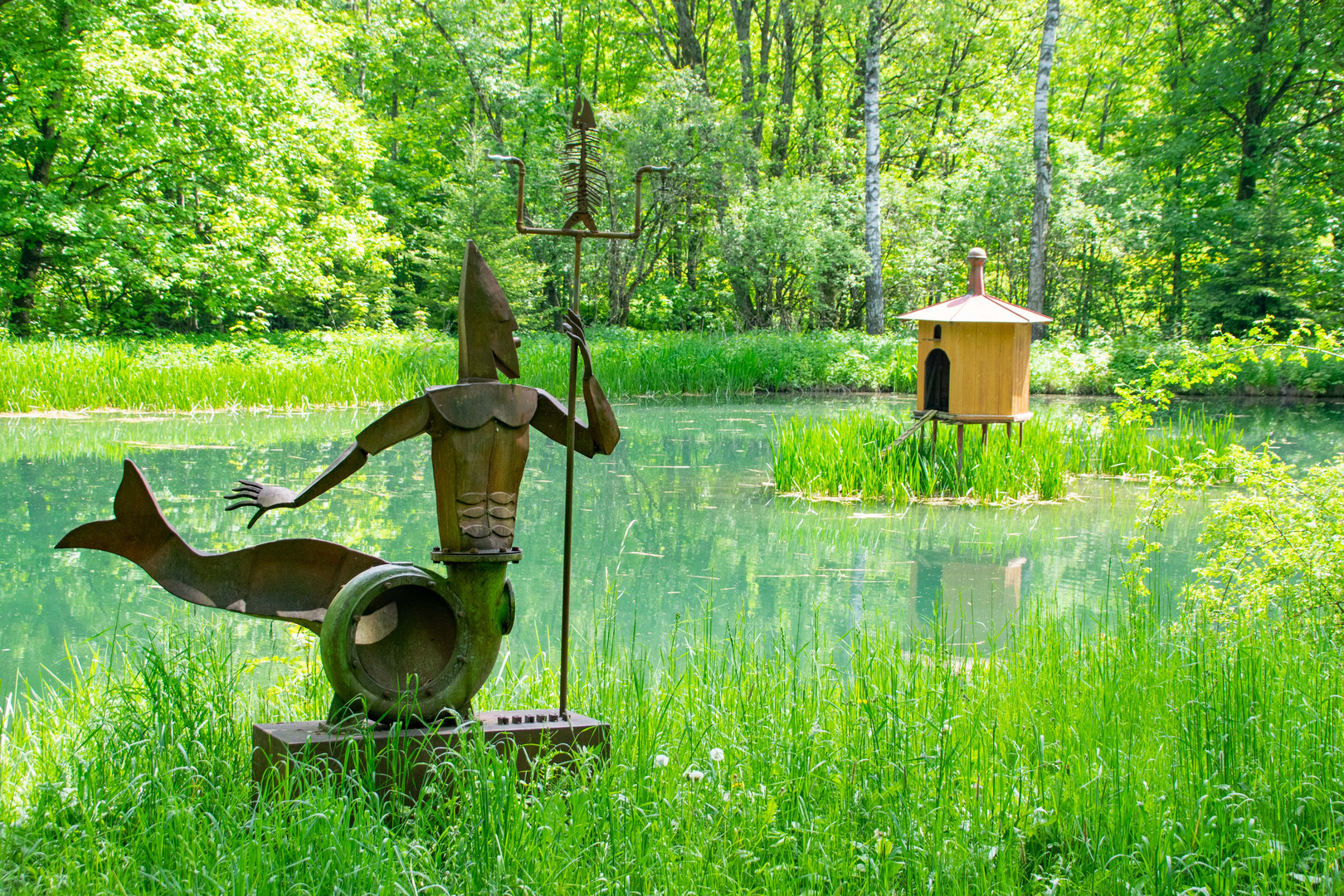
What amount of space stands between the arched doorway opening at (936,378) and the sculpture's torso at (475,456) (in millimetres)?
8045

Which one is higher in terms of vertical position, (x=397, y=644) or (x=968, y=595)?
(x=397, y=644)

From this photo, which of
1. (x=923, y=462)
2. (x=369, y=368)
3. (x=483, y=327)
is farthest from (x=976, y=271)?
(x=369, y=368)

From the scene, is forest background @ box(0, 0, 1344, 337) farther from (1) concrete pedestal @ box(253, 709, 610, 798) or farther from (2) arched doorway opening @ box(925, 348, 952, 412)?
(1) concrete pedestal @ box(253, 709, 610, 798)

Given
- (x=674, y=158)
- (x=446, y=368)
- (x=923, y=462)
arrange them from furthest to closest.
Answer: (x=674, y=158), (x=446, y=368), (x=923, y=462)

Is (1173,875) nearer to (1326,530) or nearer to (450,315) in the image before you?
(1326,530)

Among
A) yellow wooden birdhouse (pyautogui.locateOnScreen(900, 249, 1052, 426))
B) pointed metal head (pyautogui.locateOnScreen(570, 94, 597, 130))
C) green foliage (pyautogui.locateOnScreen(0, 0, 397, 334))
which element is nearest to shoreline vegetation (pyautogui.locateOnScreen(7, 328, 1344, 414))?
green foliage (pyautogui.locateOnScreen(0, 0, 397, 334))

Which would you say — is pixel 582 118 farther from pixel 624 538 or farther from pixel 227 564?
pixel 624 538

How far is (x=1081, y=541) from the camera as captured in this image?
7.67m

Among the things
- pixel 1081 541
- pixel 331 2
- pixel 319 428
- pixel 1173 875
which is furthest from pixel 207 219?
pixel 1173 875

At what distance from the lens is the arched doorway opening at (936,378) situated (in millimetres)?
10250

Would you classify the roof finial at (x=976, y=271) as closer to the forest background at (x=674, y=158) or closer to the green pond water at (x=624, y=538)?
the green pond water at (x=624, y=538)

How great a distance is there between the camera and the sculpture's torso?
2.63 m

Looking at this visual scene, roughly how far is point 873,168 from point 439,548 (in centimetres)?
1925

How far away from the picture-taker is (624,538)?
756 centimetres
